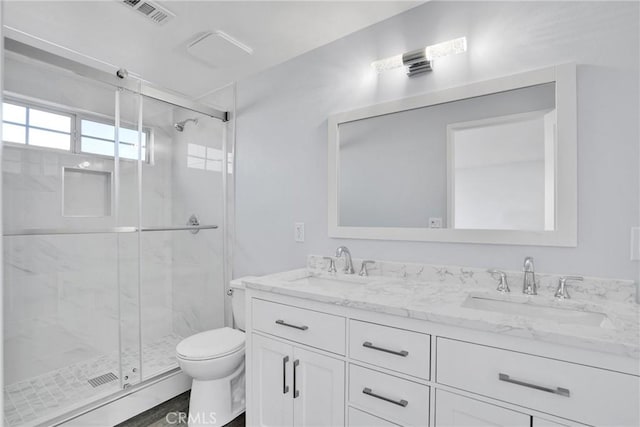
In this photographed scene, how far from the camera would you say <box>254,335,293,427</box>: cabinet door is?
142 cm

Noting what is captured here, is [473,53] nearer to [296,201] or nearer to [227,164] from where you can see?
[296,201]

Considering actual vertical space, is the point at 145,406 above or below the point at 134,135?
below

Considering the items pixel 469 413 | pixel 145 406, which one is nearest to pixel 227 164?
pixel 145 406

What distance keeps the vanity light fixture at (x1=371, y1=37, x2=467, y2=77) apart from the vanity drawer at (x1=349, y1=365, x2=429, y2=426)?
1.46 metres

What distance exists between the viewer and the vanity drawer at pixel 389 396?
3.56 ft

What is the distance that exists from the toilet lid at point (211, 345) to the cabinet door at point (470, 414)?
1.19m

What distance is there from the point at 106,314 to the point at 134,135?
4.20 feet

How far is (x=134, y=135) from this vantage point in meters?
2.21

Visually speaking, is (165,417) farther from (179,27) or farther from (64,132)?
(179,27)

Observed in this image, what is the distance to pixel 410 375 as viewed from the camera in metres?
1.11

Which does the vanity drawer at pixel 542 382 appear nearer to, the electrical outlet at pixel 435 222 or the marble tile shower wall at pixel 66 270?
the electrical outlet at pixel 435 222

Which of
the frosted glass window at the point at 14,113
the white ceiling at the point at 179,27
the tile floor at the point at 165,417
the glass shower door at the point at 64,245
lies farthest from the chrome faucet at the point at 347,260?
the frosted glass window at the point at 14,113

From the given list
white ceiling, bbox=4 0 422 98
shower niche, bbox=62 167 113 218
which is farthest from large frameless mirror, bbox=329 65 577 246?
Result: shower niche, bbox=62 167 113 218

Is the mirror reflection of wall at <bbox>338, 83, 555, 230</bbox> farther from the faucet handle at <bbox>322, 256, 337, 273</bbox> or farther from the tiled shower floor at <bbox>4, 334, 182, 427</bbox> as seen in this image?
the tiled shower floor at <bbox>4, 334, 182, 427</bbox>
